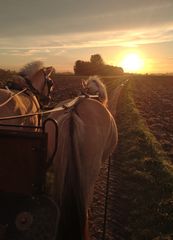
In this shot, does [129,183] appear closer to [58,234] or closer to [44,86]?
[44,86]

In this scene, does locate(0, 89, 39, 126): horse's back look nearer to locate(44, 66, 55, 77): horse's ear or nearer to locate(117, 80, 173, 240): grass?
locate(44, 66, 55, 77): horse's ear

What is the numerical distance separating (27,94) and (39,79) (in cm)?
83

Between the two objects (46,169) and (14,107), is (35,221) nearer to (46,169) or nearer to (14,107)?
(46,169)

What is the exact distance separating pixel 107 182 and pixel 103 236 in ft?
6.15

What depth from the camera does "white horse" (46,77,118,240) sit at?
12.6ft

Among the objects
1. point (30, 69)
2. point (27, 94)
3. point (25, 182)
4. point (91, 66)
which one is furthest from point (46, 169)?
point (91, 66)

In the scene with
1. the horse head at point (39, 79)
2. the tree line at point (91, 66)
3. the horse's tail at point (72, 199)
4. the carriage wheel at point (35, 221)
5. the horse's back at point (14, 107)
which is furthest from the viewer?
the tree line at point (91, 66)

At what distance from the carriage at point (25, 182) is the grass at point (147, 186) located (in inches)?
68.2

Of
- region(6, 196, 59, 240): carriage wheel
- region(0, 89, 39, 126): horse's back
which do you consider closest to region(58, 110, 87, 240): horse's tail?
region(6, 196, 59, 240): carriage wheel

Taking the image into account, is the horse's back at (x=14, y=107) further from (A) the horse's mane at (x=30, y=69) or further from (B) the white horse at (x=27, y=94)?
(A) the horse's mane at (x=30, y=69)

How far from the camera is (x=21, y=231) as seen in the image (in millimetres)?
3465

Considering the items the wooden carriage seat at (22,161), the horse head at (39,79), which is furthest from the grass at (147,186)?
the horse head at (39,79)

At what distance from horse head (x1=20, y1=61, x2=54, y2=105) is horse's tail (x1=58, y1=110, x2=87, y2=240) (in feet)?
7.53

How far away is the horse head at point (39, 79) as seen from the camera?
6.12m
